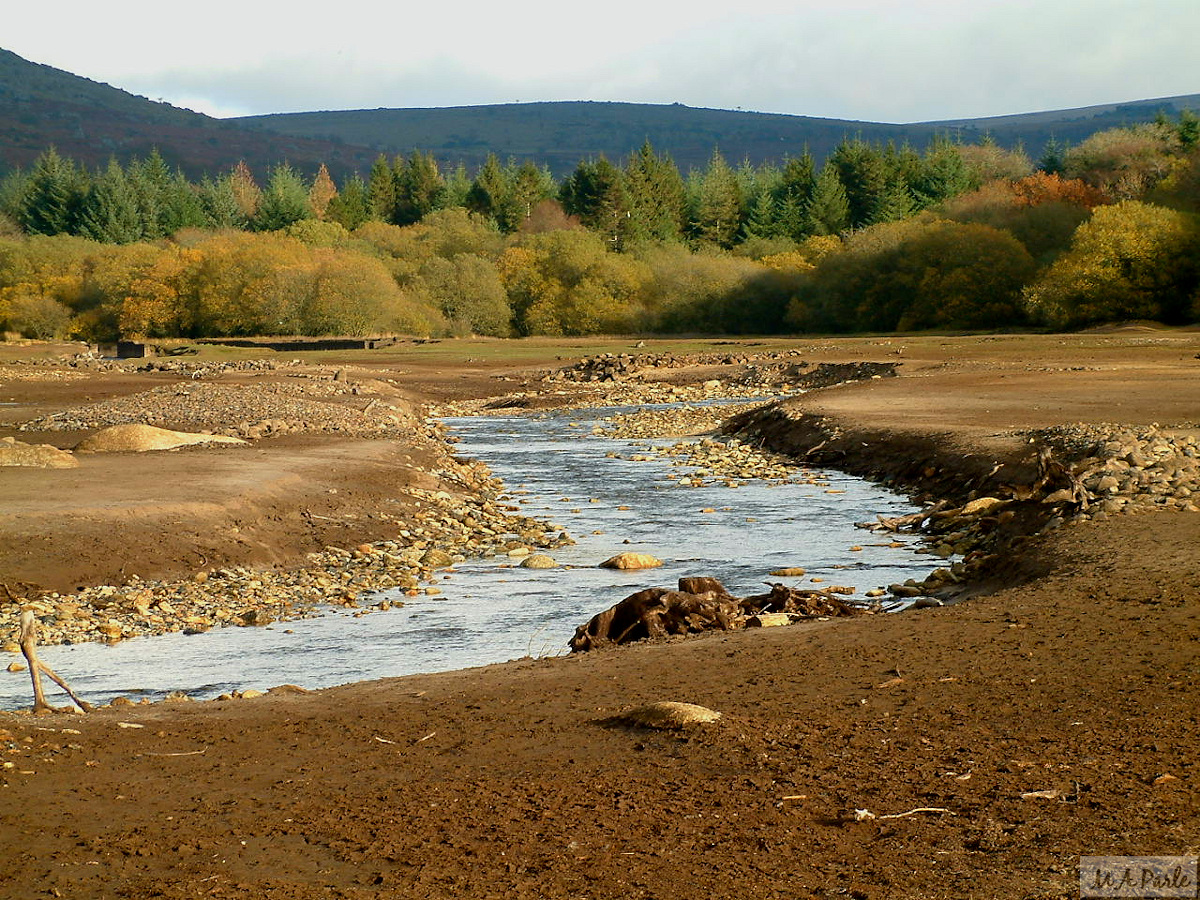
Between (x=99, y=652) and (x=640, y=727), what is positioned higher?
(x=640, y=727)

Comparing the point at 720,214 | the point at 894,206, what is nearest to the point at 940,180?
the point at 894,206

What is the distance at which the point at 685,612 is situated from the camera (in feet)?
42.2

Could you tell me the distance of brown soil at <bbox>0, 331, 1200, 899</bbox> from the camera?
6.23 meters

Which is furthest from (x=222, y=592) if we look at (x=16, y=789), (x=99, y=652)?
(x=16, y=789)

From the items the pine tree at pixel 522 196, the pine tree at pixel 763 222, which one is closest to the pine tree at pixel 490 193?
the pine tree at pixel 522 196

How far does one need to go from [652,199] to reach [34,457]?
99.3 metres

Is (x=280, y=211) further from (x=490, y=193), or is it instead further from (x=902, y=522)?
(x=902, y=522)

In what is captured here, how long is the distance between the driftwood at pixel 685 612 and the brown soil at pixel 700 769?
0.85 m

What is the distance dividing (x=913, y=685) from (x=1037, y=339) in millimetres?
54616

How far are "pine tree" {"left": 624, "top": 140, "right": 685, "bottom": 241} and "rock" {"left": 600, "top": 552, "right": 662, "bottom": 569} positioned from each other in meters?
96.4

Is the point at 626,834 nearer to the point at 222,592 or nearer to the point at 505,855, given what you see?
the point at 505,855

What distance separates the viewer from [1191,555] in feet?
42.4

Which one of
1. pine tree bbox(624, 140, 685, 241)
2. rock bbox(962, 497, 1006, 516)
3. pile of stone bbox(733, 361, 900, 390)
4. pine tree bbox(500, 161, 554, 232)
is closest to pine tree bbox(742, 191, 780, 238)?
pine tree bbox(624, 140, 685, 241)

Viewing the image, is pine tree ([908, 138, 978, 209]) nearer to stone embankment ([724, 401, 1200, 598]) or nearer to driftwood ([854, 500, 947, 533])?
stone embankment ([724, 401, 1200, 598])
